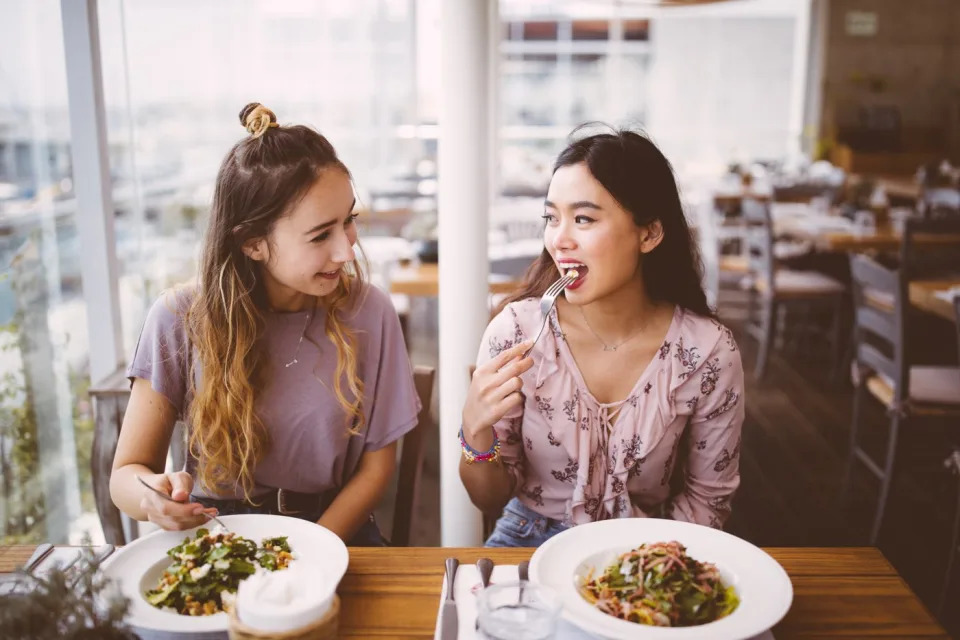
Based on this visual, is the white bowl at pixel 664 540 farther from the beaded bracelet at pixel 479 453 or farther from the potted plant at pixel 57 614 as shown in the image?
the potted plant at pixel 57 614

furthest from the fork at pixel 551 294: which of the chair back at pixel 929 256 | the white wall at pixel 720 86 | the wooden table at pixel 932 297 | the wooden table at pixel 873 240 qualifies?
the white wall at pixel 720 86

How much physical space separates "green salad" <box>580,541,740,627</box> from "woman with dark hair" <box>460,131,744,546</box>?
428 mm

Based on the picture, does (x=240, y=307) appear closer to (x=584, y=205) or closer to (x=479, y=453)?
(x=479, y=453)

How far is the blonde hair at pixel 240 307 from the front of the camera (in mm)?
1535

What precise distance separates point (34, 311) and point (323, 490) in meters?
1.08

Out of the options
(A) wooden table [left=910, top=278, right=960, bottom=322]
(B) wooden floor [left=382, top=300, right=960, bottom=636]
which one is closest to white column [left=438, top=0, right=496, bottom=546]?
(B) wooden floor [left=382, top=300, right=960, bottom=636]

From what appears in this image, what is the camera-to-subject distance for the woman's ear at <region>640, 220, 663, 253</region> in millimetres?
1664

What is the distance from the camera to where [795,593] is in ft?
3.97

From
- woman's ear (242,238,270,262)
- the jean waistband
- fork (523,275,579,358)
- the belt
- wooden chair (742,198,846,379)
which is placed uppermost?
woman's ear (242,238,270,262)

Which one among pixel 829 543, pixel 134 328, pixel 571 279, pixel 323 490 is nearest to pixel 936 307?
pixel 829 543

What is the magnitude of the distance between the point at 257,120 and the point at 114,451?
0.83 metres

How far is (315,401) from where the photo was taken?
1.64 meters

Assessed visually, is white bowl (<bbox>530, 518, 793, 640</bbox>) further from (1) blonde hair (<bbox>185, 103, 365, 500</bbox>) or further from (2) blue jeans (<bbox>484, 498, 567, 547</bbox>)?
(1) blonde hair (<bbox>185, 103, 365, 500</bbox>)

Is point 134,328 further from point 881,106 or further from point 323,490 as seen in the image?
point 881,106
